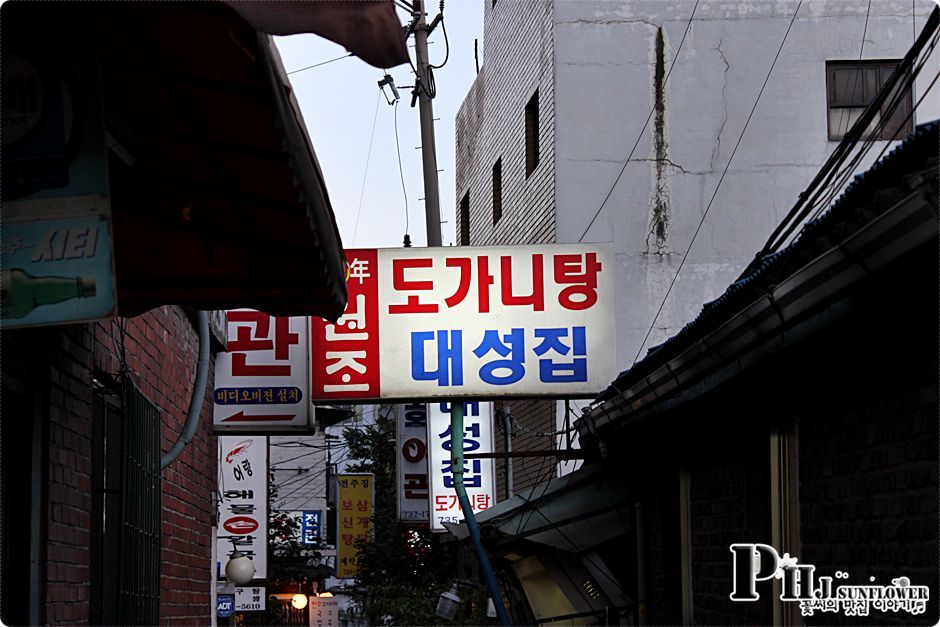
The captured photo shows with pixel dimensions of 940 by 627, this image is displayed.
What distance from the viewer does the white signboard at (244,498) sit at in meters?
23.8

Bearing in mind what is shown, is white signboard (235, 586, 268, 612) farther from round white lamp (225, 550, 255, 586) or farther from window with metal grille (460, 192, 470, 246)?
round white lamp (225, 550, 255, 586)

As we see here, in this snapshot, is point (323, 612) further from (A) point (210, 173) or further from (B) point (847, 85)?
(A) point (210, 173)

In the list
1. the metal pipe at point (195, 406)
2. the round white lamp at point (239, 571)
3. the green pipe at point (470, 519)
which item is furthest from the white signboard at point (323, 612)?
the metal pipe at point (195, 406)

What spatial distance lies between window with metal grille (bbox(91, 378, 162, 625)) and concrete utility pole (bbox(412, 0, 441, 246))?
9941mm

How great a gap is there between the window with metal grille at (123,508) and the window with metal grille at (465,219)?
1881 cm

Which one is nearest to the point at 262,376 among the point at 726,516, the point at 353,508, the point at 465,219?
the point at 726,516

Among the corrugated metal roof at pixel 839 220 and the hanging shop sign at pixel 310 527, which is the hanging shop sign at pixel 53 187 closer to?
the corrugated metal roof at pixel 839 220

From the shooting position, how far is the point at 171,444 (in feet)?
33.3

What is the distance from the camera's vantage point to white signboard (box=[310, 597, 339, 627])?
126 ft

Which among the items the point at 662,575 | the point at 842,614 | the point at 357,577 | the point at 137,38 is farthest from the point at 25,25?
→ the point at 357,577

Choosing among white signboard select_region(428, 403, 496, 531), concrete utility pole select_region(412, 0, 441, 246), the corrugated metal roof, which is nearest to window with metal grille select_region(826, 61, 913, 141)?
concrete utility pole select_region(412, 0, 441, 246)

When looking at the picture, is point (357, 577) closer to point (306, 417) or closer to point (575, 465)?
point (575, 465)

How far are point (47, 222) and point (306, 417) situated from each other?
318 inches

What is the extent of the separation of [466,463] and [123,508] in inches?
555
